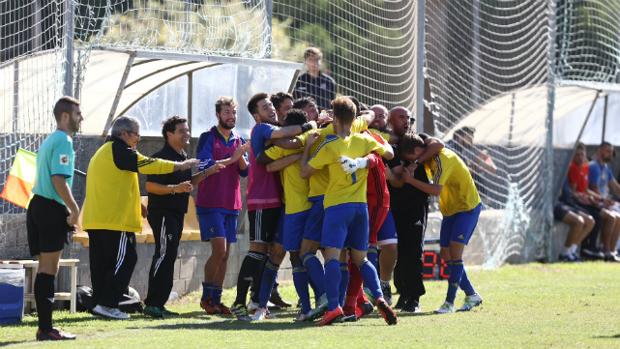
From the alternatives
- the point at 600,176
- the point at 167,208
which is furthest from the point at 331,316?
the point at 600,176

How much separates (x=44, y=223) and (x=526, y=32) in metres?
12.3

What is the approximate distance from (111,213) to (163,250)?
680 mm

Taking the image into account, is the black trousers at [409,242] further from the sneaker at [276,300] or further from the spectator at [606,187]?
the spectator at [606,187]

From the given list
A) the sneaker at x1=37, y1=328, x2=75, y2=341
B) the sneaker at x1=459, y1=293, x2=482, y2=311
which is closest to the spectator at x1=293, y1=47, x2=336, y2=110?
the sneaker at x1=459, y1=293, x2=482, y2=311

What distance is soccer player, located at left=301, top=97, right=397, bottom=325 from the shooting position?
35.5ft

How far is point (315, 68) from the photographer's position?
1523 cm

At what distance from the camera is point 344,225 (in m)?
10.8

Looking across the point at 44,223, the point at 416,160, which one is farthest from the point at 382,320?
the point at 44,223

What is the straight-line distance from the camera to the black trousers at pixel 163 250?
12.0 m

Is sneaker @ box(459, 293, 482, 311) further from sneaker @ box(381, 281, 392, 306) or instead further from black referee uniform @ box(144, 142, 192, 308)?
black referee uniform @ box(144, 142, 192, 308)

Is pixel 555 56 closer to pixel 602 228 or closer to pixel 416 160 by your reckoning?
pixel 602 228

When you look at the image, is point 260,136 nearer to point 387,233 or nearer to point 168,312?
point 387,233

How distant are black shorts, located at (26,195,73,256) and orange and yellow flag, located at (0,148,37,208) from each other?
188cm

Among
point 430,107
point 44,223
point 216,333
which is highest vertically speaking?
point 430,107
